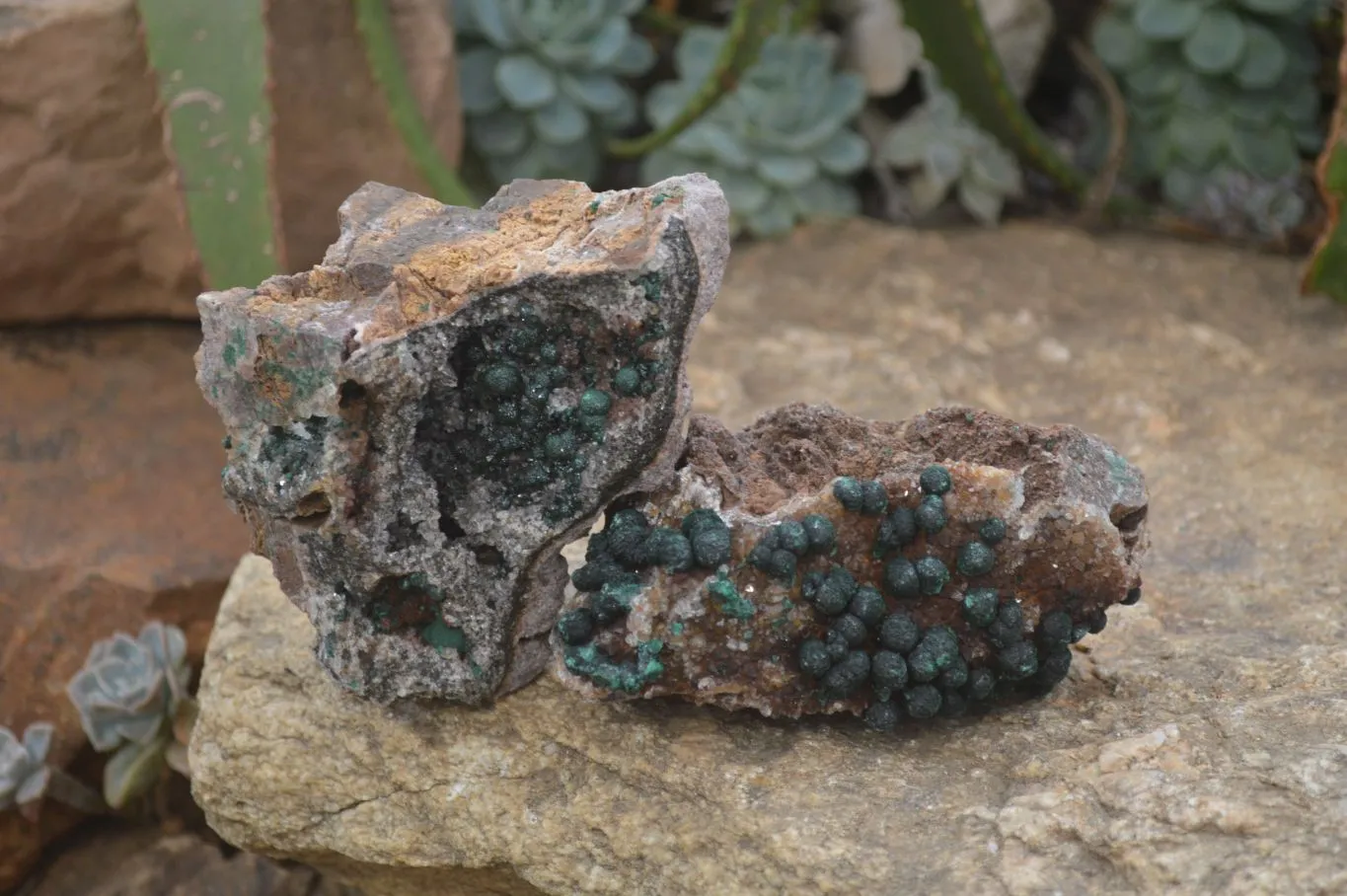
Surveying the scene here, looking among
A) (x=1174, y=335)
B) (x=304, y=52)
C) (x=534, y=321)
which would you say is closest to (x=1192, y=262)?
(x=1174, y=335)

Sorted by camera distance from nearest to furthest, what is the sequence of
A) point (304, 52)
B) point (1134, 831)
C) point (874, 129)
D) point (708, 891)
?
point (1134, 831)
point (708, 891)
point (304, 52)
point (874, 129)

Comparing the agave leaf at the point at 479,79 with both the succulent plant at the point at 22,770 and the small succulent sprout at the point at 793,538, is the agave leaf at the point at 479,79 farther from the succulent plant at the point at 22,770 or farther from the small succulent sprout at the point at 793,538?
the small succulent sprout at the point at 793,538

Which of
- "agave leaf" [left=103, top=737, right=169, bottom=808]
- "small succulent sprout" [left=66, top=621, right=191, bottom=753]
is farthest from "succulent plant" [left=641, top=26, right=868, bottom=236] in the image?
"agave leaf" [left=103, top=737, right=169, bottom=808]

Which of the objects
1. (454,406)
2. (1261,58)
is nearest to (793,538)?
(454,406)

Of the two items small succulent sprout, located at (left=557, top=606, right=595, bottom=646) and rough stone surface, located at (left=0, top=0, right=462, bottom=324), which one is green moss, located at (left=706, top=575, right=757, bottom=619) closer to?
small succulent sprout, located at (left=557, top=606, right=595, bottom=646)

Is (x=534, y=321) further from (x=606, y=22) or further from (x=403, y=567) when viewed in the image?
(x=606, y=22)

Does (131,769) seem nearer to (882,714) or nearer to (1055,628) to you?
(882,714)

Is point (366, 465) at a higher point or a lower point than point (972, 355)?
higher

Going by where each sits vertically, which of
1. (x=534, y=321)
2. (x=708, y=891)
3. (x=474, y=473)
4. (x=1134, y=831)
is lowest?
(x=708, y=891)
